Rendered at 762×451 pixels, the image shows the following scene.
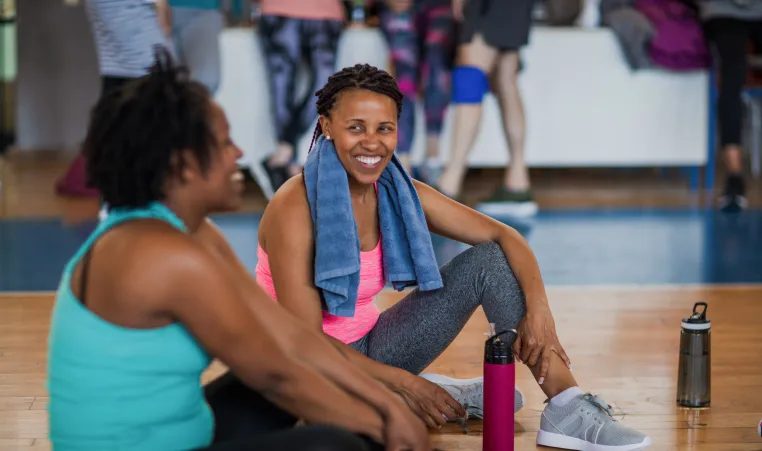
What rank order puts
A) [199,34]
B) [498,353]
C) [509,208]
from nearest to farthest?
[498,353] → [199,34] → [509,208]

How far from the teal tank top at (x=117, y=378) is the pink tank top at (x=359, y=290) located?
2.50ft

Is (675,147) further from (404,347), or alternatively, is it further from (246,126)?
(404,347)

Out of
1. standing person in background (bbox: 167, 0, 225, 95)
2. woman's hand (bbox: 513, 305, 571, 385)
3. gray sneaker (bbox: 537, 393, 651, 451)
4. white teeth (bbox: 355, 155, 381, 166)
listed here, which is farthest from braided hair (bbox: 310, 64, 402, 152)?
standing person in background (bbox: 167, 0, 225, 95)

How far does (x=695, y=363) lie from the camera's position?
2754 mm

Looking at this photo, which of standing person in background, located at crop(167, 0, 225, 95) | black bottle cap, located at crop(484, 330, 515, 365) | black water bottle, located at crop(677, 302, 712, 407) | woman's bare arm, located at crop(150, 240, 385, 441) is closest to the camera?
woman's bare arm, located at crop(150, 240, 385, 441)

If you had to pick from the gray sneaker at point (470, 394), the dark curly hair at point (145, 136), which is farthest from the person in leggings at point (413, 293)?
the dark curly hair at point (145, 136)

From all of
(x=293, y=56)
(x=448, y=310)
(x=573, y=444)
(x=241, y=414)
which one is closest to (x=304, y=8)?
(x=293, y=56)

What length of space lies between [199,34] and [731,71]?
282cm

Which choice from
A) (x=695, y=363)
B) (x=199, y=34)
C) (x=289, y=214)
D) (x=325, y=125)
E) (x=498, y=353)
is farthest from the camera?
(x=199, y=34)

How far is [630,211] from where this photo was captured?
593 centimetres

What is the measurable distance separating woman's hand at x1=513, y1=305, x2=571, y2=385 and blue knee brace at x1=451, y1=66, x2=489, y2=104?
11.1 ft

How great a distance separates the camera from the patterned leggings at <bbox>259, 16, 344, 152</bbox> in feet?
19.0

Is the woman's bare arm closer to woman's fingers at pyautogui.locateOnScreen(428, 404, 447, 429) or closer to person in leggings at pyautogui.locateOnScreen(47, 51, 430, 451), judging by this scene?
person in leggings at pyautogui.locateOnScreen(47, 51, 430, 451)

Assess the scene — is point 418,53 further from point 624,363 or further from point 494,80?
point 624,363
